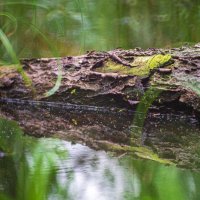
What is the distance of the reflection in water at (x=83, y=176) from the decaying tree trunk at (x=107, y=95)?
9.3 inches

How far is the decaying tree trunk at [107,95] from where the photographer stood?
1.86 metres

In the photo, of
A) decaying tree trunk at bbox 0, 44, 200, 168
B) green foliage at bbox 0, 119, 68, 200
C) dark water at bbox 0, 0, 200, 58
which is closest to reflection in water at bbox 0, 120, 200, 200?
green foliage at bbox 0, 119, 68, 200

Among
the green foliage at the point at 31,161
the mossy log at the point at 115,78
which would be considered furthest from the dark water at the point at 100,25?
the green foliage at the point at 31,161

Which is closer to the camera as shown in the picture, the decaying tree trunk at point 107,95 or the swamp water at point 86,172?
the swamp water at point 86,172

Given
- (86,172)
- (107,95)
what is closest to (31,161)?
(86,172)

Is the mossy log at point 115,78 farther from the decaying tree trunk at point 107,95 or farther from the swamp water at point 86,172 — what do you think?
the swamp water at point 86,172

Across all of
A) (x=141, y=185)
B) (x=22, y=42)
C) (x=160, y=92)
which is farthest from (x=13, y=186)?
(x=22, y=42)

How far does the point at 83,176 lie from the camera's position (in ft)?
4.16

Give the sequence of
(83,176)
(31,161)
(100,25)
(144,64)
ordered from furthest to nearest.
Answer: (100,25) < (144,64) < (31,161) < (83,176)

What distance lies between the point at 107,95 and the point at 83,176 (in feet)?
2.81

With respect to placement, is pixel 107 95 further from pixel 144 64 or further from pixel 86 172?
pixel 86 172

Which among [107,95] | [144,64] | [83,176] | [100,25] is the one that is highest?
[100,25]

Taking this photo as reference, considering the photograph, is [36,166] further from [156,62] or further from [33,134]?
[156,62]

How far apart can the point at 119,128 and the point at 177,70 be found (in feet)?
1.13
